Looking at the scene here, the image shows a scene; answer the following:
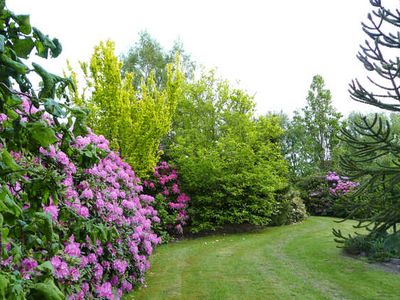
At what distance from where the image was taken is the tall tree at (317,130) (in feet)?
82.7

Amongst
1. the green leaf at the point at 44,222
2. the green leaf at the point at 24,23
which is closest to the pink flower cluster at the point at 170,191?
the green leaf at the point at 44,222

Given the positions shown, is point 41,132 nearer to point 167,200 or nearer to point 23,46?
point 23,46

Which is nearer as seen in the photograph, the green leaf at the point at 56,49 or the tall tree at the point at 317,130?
the green leaf at the point at 56,49

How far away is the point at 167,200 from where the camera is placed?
A: 13648mm

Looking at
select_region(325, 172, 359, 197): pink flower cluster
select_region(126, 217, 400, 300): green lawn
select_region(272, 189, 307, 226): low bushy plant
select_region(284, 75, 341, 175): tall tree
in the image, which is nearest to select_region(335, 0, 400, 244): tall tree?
select_region(126, 217, 400, 300): green lawn

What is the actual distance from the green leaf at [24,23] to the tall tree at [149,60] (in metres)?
24.2

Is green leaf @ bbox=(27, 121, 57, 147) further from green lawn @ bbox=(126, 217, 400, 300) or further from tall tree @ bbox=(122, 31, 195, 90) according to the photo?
tall tree @ bbox=(122, 31, 195, 90)

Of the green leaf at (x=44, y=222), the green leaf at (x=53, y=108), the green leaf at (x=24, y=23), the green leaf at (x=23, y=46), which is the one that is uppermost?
the green leaf at (x=24, y=23)

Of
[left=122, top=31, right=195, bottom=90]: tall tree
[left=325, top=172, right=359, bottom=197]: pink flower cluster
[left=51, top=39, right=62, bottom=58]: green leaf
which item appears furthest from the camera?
[left=122, top=31, right=195, bottom=90]: tall tree

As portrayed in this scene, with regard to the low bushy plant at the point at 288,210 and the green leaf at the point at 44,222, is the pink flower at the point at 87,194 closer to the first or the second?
the green leaf at the point at 44,222

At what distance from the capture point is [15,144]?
143 cm

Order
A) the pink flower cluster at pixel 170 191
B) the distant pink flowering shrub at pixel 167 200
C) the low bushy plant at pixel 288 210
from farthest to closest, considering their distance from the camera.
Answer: the low bushy plant at pixel 288 210 < the pink flower cluster at pixel 170 191 < the distant pink flowering shrub at pixel 167 200

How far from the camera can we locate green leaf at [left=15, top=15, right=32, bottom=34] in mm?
1207

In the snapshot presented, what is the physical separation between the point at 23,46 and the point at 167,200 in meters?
12.6
